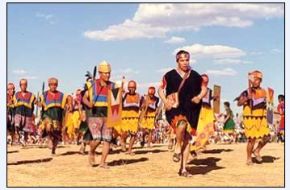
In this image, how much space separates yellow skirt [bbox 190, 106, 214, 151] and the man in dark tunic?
3.60 m

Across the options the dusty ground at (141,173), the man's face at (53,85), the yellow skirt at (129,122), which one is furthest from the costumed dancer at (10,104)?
the dusty ground at (141,173)

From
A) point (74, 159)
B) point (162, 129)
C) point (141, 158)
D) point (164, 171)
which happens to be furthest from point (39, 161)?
point (162, 129)

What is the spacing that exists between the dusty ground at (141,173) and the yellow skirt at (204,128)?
374 millimetres

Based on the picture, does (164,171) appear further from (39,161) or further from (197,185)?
(39,161)

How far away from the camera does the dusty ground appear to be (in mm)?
10398

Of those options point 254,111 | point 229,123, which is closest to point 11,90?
point 254,111

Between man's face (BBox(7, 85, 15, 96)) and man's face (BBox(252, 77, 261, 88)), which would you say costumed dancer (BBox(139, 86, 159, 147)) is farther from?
man's face (BBox(252, 77, 261, 88))

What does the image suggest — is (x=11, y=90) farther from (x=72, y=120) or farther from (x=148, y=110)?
(x=148, y=110)

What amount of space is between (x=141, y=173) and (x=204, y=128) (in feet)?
11.5

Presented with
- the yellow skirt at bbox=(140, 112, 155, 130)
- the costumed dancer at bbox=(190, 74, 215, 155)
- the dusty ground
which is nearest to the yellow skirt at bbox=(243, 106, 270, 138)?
the dusty ground

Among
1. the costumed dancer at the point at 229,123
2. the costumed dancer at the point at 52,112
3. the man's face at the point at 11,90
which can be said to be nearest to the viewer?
the costumed dancer at the point at 52,112

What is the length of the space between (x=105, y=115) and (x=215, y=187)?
138 inches

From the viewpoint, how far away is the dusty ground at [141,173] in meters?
10.4

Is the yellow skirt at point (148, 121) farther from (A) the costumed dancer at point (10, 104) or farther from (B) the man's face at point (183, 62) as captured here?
(B) the man's face at point (183, 62)
